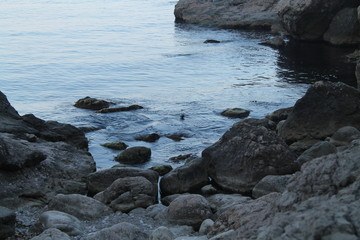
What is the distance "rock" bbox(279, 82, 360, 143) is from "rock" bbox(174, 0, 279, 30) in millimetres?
30666

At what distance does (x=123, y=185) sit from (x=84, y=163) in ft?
9.48

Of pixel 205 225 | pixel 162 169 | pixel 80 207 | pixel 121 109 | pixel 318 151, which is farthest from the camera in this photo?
pixel 121 109

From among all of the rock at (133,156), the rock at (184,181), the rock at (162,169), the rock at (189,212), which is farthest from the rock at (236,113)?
the rock at (189,212)

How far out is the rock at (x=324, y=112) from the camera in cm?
1664

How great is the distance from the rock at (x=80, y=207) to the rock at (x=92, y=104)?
12132 mm

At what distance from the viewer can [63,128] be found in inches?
665

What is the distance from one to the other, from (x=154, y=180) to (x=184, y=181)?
2.28 feet

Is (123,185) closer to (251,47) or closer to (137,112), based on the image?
(137,112)

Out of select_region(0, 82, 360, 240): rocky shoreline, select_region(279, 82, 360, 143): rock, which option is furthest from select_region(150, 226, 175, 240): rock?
select_region(279, 82, 360, 143): rock

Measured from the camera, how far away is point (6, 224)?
9.55 meters

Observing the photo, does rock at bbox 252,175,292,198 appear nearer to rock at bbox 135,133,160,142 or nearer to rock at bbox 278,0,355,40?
rock at bbox 135,133,160,142

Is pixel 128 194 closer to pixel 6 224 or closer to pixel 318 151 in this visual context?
pixel 6 224

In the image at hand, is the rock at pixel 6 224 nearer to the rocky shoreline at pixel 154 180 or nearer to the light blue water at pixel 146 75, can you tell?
the rocky shoreline at pixel 154 180

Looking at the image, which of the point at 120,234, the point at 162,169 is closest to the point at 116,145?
the point at 162,169
